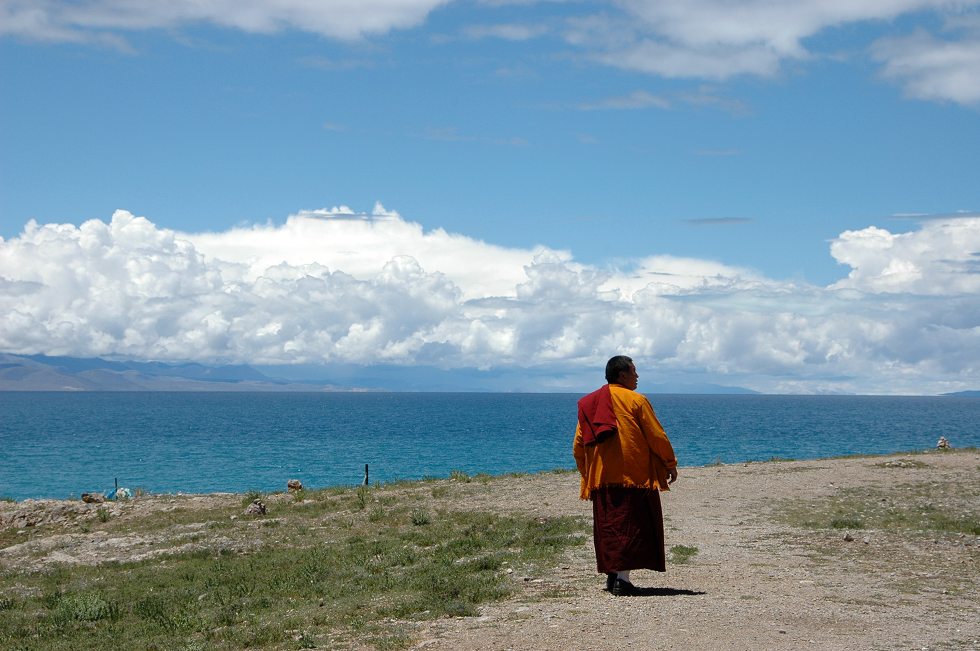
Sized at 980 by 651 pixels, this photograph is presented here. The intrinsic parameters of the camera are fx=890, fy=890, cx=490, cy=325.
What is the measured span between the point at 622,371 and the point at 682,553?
4.68m

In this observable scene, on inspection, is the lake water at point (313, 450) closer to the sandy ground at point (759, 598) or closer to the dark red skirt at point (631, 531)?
the sandy ground at point (759, 598)

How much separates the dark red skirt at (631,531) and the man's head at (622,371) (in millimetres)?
1335

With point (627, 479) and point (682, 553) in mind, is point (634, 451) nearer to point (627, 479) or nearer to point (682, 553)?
point (627, 479)

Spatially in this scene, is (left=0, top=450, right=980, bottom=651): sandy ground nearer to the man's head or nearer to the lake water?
the man's head

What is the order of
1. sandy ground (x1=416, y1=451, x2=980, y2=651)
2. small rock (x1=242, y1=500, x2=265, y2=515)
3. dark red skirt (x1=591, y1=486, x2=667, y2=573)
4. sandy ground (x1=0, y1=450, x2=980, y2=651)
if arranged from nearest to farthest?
sandy ground (x1=416, y1=451, x2=980, y2=651)
sandy ground (x1=0, y1=450, x2=980, y2=651)
dark red skirt (x1=591, y1=486, x2=667, y2=573)
small rock (x1=242, y1=500, x2=265, y2=515)

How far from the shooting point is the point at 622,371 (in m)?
11.3

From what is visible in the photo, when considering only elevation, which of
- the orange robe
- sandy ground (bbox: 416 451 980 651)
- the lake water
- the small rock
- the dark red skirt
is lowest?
the lake water

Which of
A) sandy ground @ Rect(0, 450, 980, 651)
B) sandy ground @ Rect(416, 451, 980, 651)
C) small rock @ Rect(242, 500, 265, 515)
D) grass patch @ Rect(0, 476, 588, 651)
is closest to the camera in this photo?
sandy ground @ Rect(416, 451, 980, 651)

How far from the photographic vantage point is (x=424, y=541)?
17.1 meters

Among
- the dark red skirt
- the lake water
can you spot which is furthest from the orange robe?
the lake water

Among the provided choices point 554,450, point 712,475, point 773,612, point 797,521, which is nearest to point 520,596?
point 773,612

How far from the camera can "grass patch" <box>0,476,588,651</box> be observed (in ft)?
35.6

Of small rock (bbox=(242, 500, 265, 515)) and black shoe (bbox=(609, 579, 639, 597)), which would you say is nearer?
black shoe (bbox=(609, 579, 639, 597))

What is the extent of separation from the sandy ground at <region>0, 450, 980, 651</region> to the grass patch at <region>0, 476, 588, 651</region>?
0.73m
